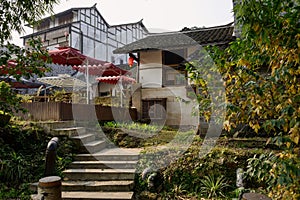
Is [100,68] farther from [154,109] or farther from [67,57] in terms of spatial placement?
[154,109]

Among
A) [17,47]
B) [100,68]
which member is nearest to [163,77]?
[100,68]

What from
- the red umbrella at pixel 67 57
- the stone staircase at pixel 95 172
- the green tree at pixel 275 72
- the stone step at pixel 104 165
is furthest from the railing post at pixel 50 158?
the red umbrella at pixel 67 57

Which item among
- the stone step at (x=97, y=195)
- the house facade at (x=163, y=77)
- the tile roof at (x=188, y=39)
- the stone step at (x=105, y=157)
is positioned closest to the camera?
the stone step at (x=97, y=195)

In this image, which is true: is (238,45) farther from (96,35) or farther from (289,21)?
(96,35)

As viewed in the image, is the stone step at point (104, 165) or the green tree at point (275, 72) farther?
the stone step at point (104, 165)

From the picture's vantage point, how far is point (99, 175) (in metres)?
4.62

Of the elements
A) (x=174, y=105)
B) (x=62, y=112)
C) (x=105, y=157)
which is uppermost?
(x=174, y=105)

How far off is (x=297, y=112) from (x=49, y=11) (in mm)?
3400

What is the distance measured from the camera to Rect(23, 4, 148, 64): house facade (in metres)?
16.4

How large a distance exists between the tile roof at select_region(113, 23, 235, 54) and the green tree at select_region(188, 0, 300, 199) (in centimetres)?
678

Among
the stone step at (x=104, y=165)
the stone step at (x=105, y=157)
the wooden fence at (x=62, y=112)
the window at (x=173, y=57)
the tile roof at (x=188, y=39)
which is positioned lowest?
the stone step at (x=104, y=165)

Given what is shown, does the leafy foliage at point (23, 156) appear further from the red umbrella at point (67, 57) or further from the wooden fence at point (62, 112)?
the red umbrella at point (67, 57)

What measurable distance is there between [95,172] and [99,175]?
11cm

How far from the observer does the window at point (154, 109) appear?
10.5 m
